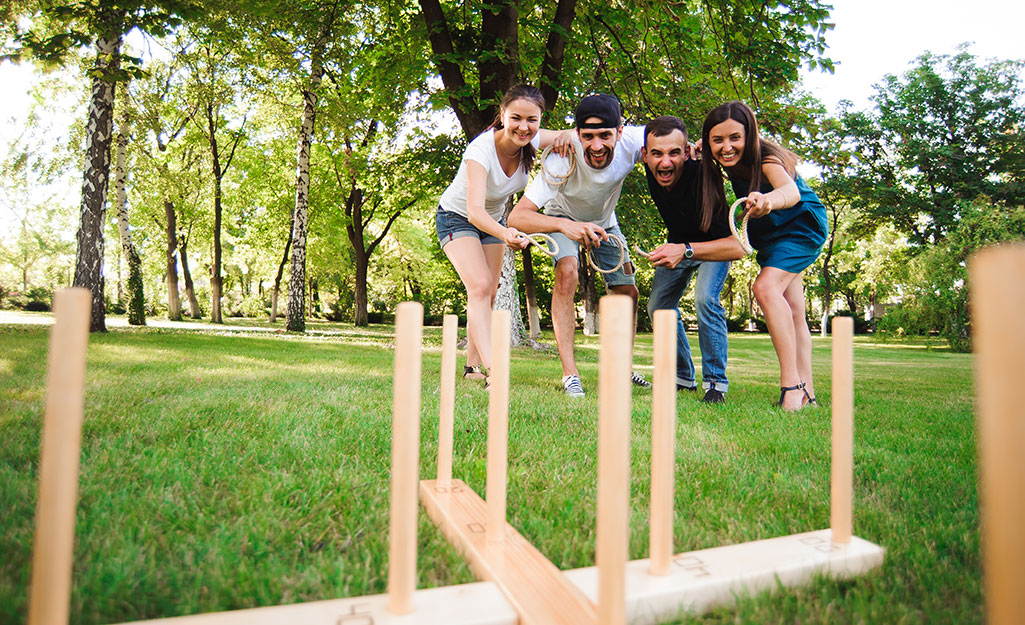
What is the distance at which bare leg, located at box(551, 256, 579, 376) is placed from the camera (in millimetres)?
4465

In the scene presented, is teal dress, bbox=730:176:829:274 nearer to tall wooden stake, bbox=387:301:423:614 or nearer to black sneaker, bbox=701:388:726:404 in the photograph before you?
black sneaker, bbox=701:388:726:404

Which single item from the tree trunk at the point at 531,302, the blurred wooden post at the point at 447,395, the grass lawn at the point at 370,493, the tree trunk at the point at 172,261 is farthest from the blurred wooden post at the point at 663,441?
the tree trunk at the point at 172,261

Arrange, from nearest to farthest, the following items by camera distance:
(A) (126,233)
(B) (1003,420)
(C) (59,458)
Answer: (B) (1003,420)
(C) (59,458)
(A) (126,233)

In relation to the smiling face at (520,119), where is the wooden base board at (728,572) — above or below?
below

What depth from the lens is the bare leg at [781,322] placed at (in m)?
4.01

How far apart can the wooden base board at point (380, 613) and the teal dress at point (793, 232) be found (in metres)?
3.51

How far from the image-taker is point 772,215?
407 cm

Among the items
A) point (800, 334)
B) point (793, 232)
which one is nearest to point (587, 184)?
point (793, 232)

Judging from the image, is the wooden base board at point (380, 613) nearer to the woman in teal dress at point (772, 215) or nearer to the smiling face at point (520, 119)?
the smiling face at point (520, 119)

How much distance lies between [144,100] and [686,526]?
15.6 meters

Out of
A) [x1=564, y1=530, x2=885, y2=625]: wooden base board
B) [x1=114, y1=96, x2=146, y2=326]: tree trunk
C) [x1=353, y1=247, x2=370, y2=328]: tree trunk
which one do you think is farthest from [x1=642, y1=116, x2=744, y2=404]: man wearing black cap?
[x1=353, y1=247, x2=370, y2=328]: tree trunk

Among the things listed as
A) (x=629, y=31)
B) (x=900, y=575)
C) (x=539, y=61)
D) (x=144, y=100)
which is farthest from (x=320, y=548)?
(x=144, y=100)

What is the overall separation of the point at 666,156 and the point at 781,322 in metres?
1.40

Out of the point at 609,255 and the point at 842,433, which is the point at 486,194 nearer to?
the point at 609,255
